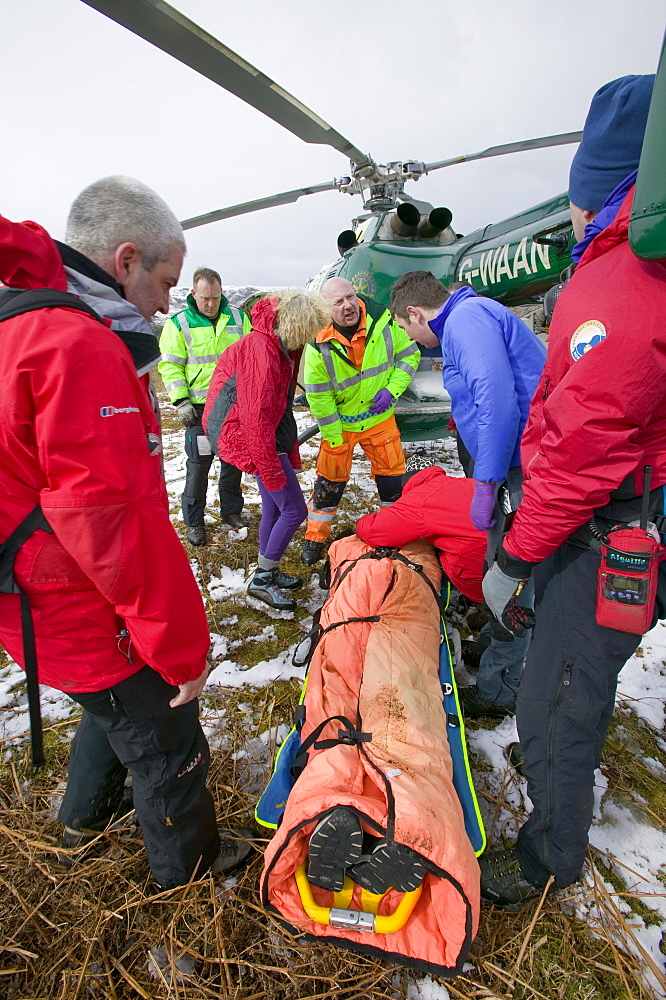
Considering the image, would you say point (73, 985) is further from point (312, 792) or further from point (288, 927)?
point (312, 792)

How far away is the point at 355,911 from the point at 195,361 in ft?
12.6

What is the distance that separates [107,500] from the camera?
103 centimetres

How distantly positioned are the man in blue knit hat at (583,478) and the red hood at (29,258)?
1.27 metres

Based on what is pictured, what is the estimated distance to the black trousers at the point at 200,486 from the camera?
396 centimetres

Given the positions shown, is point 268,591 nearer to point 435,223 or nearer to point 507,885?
point 507,885

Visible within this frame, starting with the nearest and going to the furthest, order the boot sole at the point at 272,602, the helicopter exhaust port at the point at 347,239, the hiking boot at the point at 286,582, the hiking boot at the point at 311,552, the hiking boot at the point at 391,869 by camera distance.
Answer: the hiking boot at the point at 391,869 < the boot sole at the point at 272,602 < the hiking boot at the point at 286,582 < the hiking boot at the point at 311,552 < the helicopter exhaust port at the point at 347,239

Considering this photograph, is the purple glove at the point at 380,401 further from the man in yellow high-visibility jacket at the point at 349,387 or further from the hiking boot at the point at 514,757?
the hiking boot at the point at 514,757

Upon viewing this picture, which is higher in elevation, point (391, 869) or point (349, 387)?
point (349, 387)

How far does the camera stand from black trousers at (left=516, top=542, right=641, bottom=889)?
1.31 metres

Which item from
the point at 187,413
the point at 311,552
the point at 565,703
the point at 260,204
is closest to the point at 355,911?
the point at 565,703

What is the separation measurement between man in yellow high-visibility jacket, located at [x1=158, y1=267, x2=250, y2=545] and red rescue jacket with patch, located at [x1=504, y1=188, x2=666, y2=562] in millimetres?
3160

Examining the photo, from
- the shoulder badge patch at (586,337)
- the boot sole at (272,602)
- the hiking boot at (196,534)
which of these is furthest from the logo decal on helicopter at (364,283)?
the shoulder badge patch at (586,337)

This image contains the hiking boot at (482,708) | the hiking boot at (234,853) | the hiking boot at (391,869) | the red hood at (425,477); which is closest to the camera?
the hiking boot at (391,869)

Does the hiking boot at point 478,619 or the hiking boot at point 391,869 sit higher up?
the hiking boot at point 391,869
